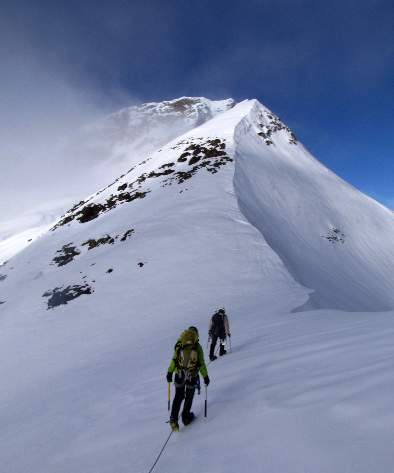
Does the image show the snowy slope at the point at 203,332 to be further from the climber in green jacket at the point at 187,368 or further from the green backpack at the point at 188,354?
the green backpack at the point at 188,354

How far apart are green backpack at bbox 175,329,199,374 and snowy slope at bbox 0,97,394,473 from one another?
2.48 feet

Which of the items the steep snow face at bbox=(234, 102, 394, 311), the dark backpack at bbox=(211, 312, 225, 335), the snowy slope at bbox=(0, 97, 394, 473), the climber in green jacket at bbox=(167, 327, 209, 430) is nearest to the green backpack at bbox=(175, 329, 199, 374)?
the climber in green jacket at bbox=(167, 327, 209, 430)

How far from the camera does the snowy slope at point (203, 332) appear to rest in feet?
9.71

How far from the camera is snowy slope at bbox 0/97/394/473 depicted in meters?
2.96

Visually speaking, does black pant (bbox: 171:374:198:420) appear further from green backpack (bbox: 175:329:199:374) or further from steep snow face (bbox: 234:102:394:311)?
steep snow face (bbox: 234:102:394:311)

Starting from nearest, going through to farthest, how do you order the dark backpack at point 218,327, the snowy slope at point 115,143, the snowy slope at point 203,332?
the snowy slope at point 203,332, the dark backpack at point 218,327, the snowy slope at point 115,143

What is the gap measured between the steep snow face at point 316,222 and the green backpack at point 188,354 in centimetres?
676

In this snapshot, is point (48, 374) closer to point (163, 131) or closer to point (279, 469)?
point (279, 469)

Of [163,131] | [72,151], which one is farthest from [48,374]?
[163,131]

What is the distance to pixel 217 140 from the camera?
38344mm

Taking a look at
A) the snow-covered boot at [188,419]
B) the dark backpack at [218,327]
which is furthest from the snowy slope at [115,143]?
the snow-covered boot at [188,419]

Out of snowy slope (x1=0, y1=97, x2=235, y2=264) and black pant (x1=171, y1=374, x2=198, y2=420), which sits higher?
snowy slope (x1=0, y1=97, x2=235, y2=264)

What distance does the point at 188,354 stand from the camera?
3.99 m

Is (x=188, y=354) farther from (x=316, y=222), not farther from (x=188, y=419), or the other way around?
(x=316, y=222)
